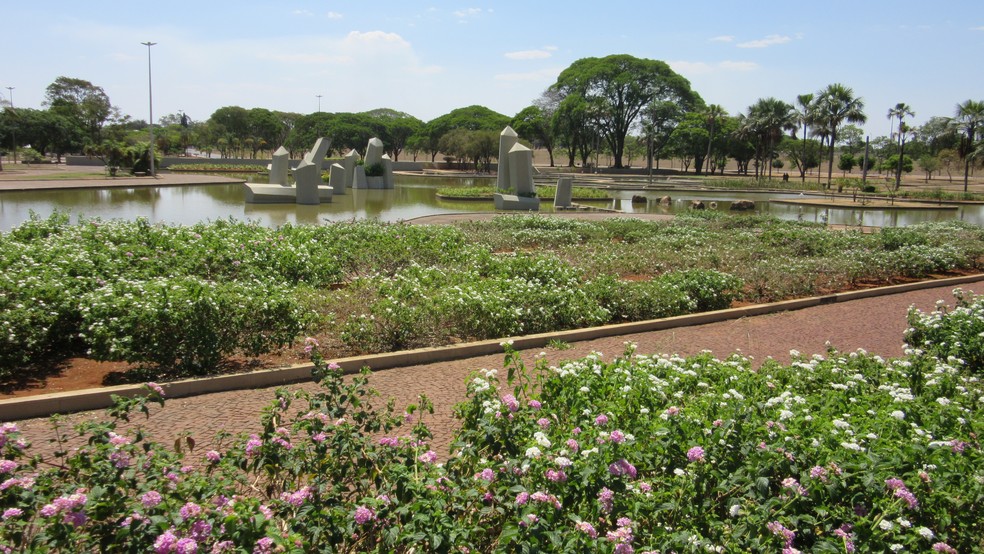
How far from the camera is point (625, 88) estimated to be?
→ 6731 centimetres

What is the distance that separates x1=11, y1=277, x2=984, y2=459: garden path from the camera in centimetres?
463

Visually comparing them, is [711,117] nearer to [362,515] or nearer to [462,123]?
[462,123]

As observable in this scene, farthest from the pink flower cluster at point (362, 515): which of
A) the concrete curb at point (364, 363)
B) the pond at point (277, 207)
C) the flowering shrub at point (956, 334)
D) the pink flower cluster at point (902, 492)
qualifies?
the pond at point (277, 207)

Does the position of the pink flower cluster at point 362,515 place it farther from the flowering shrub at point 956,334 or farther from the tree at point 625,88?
the tree at point 625,88

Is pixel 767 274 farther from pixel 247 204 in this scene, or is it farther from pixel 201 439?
pixel 247 204

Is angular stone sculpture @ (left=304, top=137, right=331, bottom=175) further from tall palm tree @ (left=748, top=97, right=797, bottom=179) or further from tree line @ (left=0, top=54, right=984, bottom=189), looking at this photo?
tall palm tree @ (left=748, top=97, right=797, bottom=179)

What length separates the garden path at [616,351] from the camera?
4.63m

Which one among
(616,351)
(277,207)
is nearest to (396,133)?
(277,207)

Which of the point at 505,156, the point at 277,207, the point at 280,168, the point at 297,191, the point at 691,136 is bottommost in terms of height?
the point at 277,207

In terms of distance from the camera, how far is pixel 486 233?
1373 centimetres

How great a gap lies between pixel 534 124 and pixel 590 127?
7094mm

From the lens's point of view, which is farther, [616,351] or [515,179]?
[515,179]

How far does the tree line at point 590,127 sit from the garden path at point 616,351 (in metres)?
49.7

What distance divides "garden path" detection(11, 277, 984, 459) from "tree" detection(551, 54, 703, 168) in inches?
2352
